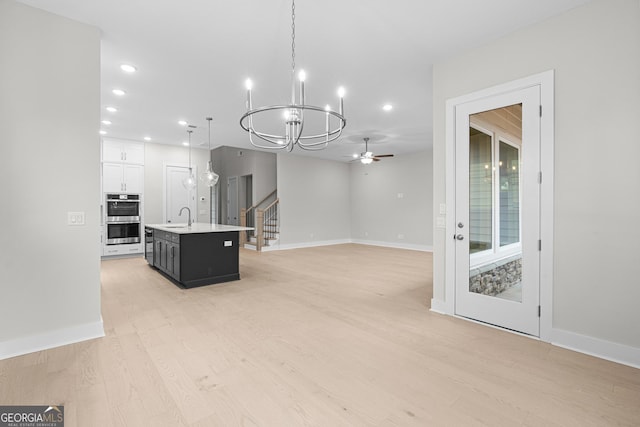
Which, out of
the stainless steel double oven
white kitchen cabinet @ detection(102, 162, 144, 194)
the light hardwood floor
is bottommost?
the light hardwood floor

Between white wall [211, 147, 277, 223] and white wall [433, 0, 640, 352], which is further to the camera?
white wall [211, 147, 277, 223]

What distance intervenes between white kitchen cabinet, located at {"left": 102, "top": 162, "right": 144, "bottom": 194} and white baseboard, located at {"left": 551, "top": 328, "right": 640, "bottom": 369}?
8.23 metres

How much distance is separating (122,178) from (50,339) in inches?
212

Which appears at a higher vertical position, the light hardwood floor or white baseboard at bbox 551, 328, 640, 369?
white baseboard at bbox 551, 328, 640, 369

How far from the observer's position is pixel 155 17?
2.75 m

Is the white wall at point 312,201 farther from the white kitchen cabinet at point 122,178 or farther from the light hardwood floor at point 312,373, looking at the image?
the light hardwood floor at point 312,373

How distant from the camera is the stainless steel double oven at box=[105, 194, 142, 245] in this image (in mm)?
6938

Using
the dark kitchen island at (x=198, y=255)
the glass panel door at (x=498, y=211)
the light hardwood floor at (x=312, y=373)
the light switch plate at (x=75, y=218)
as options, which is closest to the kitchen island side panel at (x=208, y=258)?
the dark kitchen island at (x=198, y=255)

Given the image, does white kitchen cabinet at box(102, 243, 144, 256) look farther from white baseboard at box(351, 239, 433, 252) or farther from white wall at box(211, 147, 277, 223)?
white baseboard at box(351, 239, 433, 252)

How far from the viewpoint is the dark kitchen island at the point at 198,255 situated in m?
4.64

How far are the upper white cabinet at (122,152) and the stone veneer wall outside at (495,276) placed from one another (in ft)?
25.1
